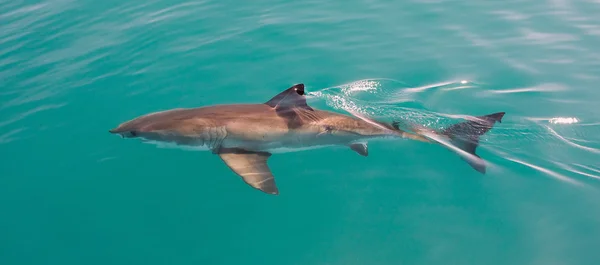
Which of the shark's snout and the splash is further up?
the shark's snout

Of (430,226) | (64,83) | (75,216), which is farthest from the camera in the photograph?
(64,83)

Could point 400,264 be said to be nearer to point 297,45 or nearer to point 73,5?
point 297,45

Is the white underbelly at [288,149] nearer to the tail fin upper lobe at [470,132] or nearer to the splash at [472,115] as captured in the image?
the splash at [472,115]

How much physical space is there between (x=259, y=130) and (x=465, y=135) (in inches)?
131

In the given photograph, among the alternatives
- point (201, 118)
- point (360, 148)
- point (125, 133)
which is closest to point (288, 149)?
point (360, 148)

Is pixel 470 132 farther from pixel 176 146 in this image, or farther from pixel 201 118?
pixel 176 146

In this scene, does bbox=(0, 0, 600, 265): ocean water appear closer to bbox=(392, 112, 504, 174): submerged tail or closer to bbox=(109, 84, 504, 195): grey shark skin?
bbox=(392, 112, 504, 174): submerged tail

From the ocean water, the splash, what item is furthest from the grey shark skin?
the splash

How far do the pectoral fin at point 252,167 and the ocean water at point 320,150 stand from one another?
0.32 meters

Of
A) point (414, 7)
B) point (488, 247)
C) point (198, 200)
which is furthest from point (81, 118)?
point (414, 7)

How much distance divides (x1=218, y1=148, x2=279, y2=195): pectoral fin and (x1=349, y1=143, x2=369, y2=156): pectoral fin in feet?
4.60

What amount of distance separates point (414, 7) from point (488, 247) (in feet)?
30.8

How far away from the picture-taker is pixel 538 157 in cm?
687

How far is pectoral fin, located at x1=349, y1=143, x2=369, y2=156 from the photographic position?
23.3 ft
